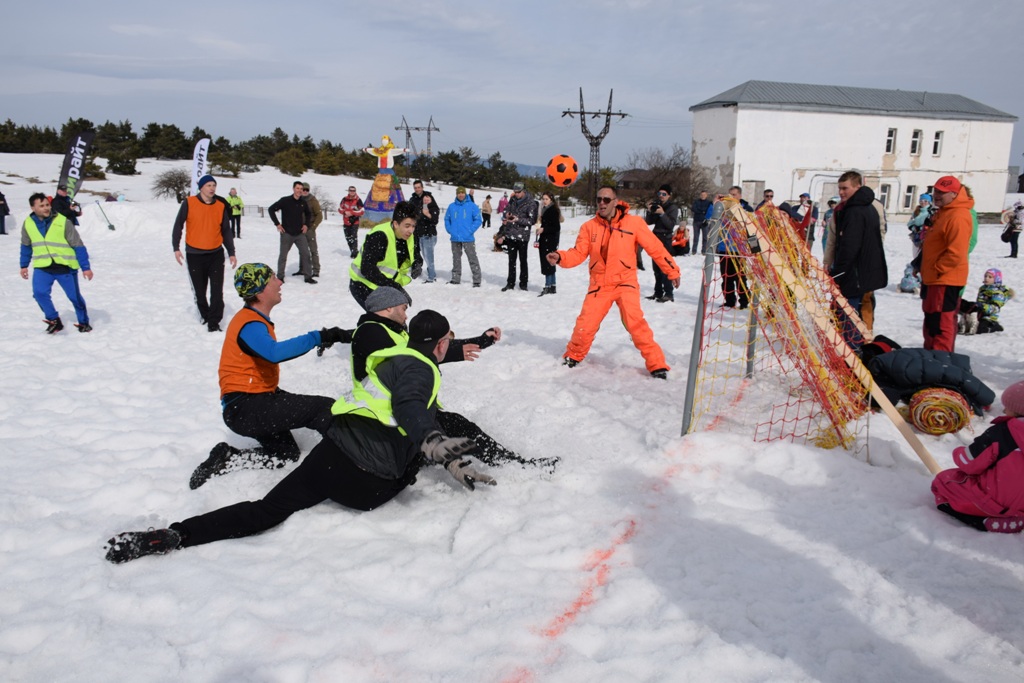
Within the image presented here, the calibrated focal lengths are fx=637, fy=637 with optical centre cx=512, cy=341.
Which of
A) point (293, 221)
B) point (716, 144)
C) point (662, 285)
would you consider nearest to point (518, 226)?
point (662, 285)

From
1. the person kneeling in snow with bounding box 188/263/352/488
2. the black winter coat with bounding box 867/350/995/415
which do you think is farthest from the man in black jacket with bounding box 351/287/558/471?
the black winter coat with bounding box 867/350/995/415

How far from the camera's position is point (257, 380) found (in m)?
4.14

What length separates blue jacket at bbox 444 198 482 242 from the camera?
36.7 ft

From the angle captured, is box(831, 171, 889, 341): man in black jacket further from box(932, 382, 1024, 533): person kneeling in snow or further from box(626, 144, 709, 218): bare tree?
box(626, 144, 709, 218): bare tree

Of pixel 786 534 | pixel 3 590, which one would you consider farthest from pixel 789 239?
pixel 3 590

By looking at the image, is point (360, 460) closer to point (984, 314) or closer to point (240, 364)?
point (240, 364)

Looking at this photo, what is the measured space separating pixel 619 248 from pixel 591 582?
3793mm

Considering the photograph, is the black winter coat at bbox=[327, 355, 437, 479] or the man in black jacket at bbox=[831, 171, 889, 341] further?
the man in black jacket at bbox=[831, 171, 889, 341]

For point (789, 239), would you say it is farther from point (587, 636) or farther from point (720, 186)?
point (720, 186)

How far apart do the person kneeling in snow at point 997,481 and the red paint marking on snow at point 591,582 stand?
64.5 inches

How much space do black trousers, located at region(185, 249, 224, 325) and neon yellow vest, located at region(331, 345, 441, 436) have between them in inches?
203

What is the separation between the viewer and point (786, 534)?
3.20 metres

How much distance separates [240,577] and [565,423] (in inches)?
105

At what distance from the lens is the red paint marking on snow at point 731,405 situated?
481 centimetres
